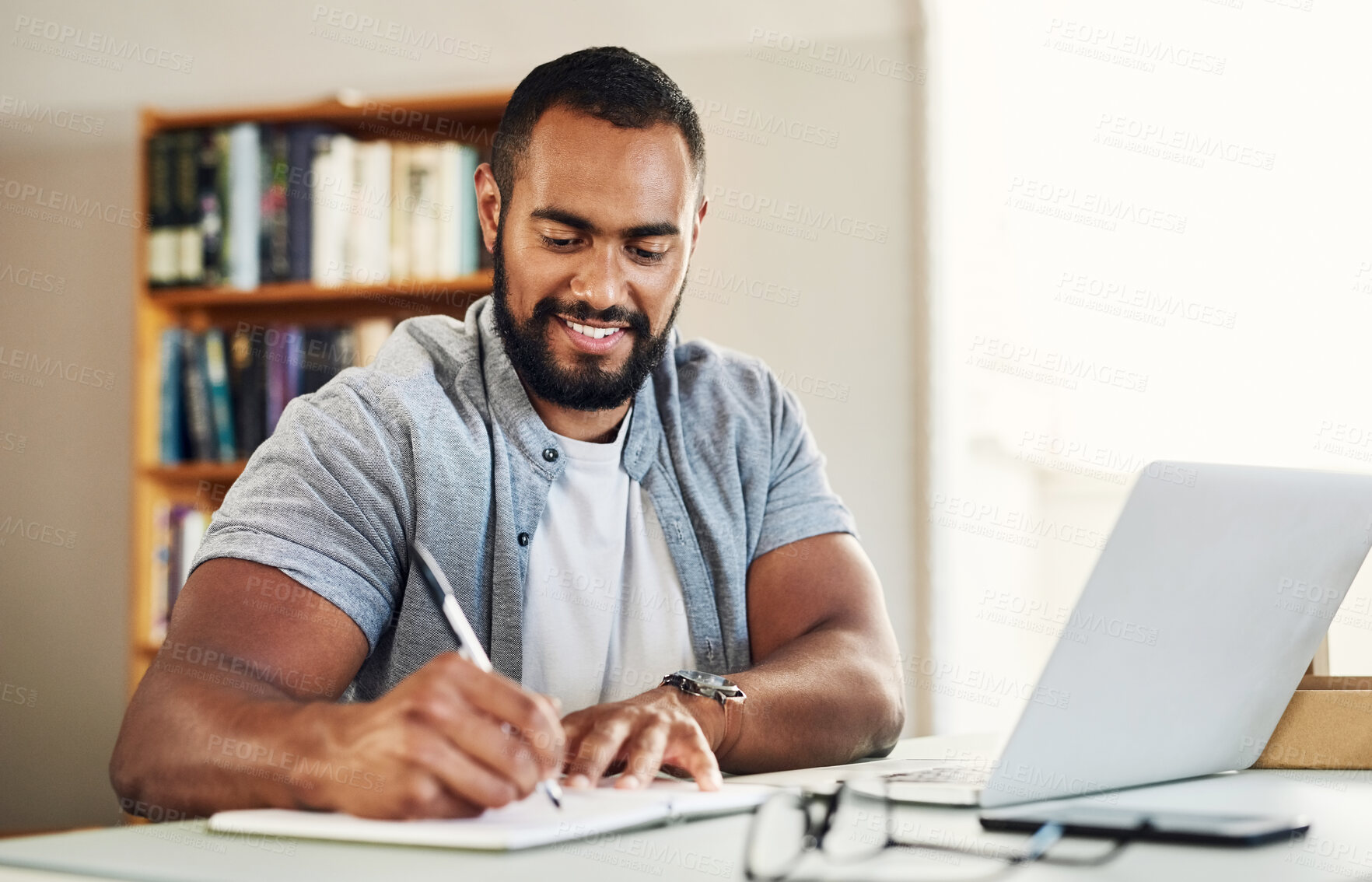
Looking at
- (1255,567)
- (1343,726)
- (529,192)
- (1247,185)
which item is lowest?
(1343,726)

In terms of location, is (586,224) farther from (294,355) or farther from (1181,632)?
(294,355)

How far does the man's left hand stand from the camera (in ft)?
2.73

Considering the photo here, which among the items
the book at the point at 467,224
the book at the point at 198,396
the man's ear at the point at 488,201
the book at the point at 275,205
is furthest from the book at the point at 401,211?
the man's ear at the point at 488,201

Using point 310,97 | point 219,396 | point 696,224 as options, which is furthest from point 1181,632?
point 310,97

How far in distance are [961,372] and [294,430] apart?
1745mm

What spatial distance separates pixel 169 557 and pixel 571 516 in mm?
1504

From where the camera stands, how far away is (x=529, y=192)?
1.43m

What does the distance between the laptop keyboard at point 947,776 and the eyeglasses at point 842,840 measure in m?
0.10

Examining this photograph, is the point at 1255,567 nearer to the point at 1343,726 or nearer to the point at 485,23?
the point at 1343,726

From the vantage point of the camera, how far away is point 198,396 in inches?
101

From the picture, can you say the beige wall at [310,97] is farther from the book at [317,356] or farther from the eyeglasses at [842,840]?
the eyeglasses at [842,840]

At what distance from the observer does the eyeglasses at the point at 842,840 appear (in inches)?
24.2

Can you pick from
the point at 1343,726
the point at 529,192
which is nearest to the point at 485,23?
the point at 529,192

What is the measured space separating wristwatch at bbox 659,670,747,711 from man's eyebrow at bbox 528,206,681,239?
1.79 feet
